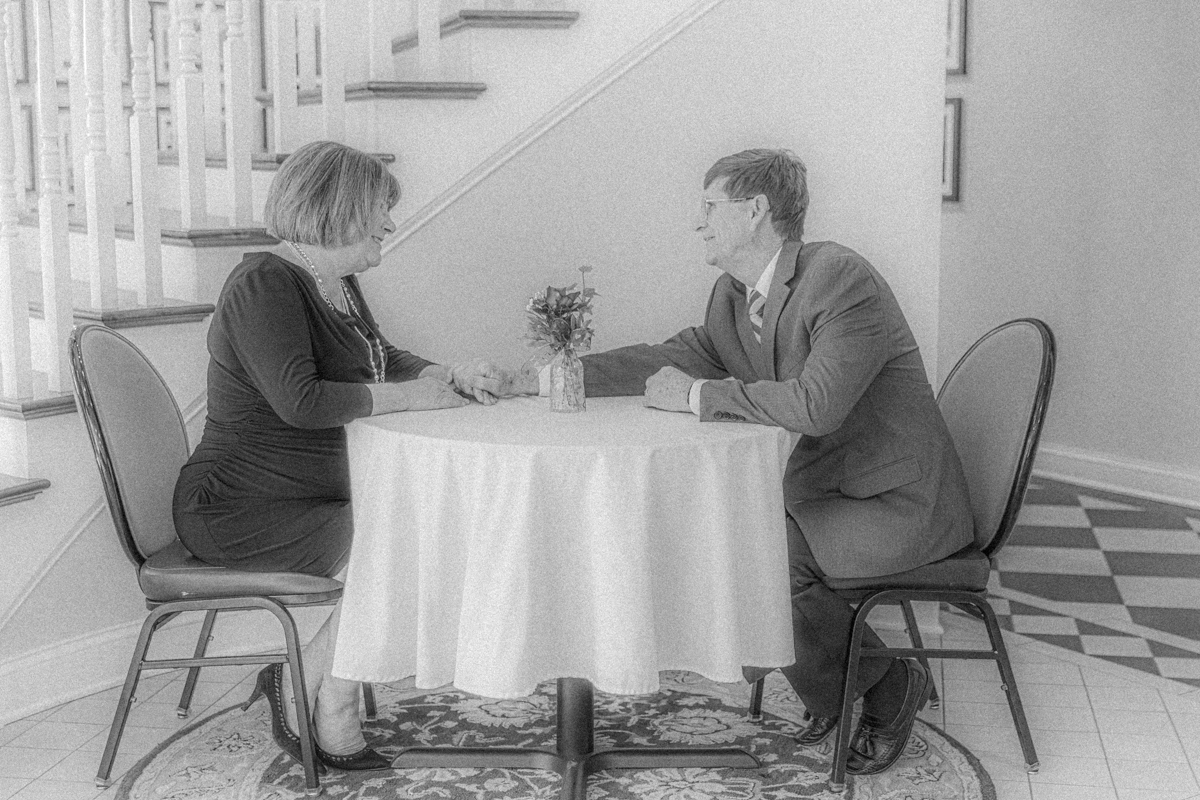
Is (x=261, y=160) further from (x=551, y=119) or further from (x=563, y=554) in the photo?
(x=563, y=554)

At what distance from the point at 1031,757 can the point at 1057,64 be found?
3.40m

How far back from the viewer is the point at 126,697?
2.70 m

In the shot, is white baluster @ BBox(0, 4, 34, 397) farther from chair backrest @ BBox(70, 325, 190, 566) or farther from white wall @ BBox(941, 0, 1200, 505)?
white wall @ BBox(941, 0, 1200, 505)

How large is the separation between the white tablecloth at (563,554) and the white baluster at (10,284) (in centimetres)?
A: 102

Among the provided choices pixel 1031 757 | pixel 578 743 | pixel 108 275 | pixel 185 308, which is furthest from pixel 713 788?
pixel 108 275

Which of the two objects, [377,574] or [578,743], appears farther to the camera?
[578,743]

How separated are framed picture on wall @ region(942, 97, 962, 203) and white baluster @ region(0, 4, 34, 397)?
3835 millimetres

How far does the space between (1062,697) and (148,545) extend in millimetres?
2164

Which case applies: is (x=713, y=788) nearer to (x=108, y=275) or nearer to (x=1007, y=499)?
(x=1007, y=499)

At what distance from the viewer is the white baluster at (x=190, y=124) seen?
3230 mm

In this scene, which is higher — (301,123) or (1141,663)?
(301,123)

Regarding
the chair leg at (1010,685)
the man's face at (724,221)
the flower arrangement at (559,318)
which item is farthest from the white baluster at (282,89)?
the chair leg at (1010,685)

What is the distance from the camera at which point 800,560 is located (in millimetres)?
2812

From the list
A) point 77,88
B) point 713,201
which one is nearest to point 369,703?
point 713,201
